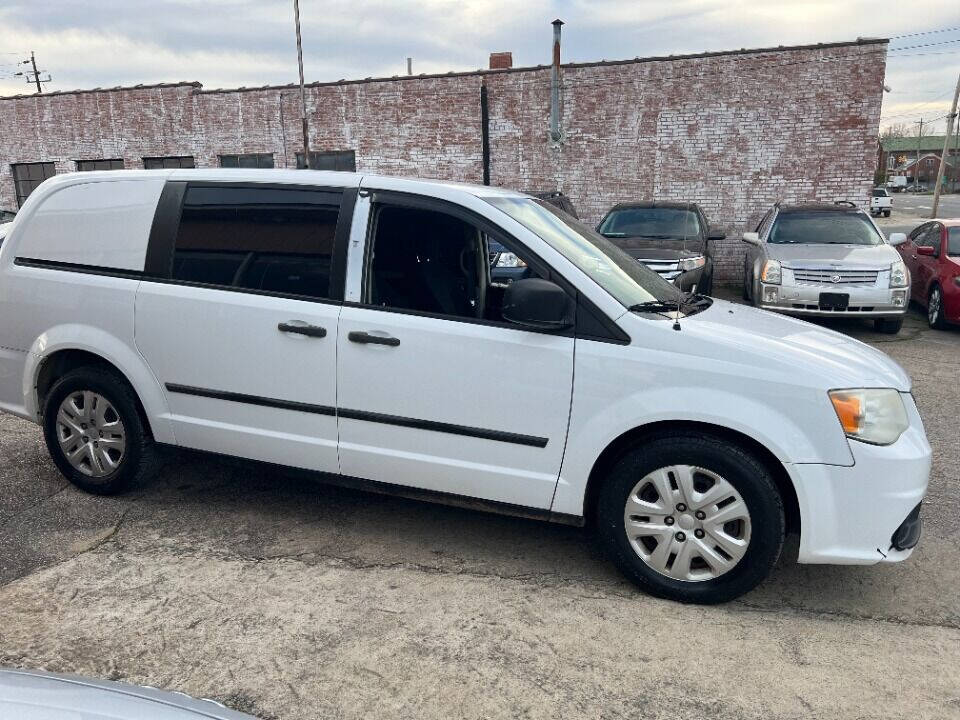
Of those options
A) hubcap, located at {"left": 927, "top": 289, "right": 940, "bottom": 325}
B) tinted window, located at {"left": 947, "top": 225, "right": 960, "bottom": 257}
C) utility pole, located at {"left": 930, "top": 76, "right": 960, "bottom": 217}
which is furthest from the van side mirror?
utility pole, located at {"left": 930, "top": 76, "right": 960, "bottom": 217}

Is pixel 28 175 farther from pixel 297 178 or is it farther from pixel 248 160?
pixel 297 178

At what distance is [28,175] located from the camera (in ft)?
67.7

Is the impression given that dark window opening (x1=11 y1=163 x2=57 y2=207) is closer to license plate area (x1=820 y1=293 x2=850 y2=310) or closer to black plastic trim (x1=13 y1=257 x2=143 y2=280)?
black plastic trim (x1=13 y1=257 x2=143 y2=280)

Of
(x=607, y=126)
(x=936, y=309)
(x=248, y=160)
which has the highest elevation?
(x=607, y=126)

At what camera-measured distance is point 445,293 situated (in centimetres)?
363

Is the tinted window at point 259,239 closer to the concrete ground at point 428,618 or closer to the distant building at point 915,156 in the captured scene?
the concrete ground at point 428,618

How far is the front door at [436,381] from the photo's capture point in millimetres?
3193

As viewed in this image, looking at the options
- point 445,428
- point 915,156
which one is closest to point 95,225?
point 445,428

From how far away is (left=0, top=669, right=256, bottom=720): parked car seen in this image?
61.8 inches

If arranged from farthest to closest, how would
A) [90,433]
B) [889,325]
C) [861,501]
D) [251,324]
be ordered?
[889,325] → [90,433] → [251,324] → [861,501]

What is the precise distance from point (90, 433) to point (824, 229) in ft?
30.3

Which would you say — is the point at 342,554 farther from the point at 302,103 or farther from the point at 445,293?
the point at 302,103

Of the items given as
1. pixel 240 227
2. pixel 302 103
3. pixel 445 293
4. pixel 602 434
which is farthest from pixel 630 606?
pixel 302 103

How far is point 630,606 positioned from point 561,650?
0.47 meters
